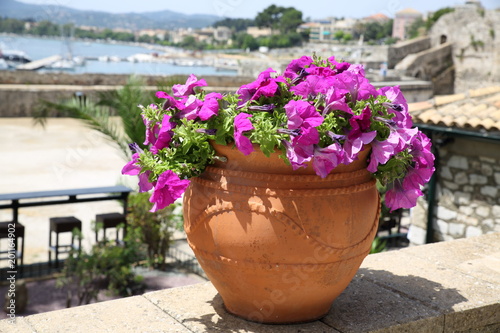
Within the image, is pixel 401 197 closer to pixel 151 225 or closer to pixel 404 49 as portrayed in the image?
pixel 151 225

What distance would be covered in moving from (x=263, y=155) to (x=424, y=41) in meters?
33.6

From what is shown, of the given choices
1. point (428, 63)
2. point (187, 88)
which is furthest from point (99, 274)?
point (428, 63)

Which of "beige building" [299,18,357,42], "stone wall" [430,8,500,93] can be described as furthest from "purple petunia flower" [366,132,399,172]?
"beige building" [299,18,357,42]

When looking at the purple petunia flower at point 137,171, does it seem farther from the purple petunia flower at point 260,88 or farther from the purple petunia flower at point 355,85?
the purple petunia flower at point 355,85

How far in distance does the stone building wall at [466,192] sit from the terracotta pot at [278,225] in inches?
239

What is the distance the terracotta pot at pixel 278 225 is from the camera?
1.70 meters

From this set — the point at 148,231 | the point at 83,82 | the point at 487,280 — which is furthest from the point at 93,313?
the point at 83,82

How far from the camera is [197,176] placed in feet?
6.02

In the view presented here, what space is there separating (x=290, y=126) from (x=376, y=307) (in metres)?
0.85

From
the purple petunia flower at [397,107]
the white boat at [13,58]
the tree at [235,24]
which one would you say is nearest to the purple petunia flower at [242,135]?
the purple petunia flower at [397,107]

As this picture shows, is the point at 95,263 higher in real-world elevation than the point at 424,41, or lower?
lower

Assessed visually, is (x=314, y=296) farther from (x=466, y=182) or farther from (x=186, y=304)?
(x=466, y=182)

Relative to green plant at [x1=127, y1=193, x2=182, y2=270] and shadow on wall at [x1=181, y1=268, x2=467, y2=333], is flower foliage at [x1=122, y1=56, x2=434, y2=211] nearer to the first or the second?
shadow on wall at [x1=181, y1=268, x2=467, y2=333]

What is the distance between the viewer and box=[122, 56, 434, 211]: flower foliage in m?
1.64
